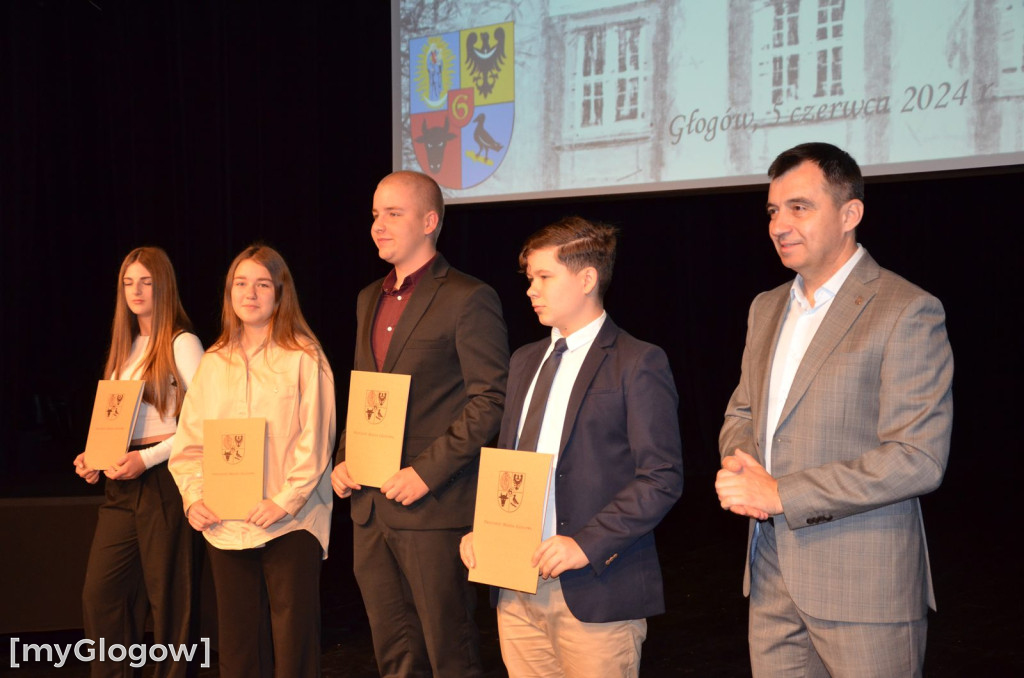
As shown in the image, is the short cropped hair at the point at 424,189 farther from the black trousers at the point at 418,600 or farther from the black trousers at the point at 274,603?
the black trousers at the point at 274,603

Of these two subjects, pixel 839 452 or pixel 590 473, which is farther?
pixel 590 473

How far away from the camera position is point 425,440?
245 centimetres

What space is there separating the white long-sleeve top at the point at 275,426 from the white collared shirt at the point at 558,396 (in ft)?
2.62

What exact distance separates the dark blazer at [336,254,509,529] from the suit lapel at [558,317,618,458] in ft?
1.38

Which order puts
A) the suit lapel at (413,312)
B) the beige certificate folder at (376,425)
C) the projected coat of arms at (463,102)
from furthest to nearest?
the projected coat of arms at (463,102)
the suit lapel at (413,312)
the beige certificate folder at (376,425)

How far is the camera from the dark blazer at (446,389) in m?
2.37

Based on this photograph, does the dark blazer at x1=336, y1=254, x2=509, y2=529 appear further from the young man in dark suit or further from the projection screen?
the projection screen

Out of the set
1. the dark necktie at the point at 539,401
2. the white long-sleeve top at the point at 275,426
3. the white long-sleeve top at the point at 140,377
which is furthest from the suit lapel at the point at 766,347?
the white long-sleeve top at the point at 140,377

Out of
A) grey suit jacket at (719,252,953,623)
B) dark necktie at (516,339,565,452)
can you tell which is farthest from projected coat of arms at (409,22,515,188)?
grey suit jacket at (719,252,953,623)

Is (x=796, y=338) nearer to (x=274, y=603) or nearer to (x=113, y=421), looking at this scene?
(x=274, y=603)

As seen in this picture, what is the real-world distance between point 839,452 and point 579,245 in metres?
0.71

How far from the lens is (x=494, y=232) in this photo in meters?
6.72

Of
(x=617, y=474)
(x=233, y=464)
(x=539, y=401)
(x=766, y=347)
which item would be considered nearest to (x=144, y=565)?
(x=233, y=464)
